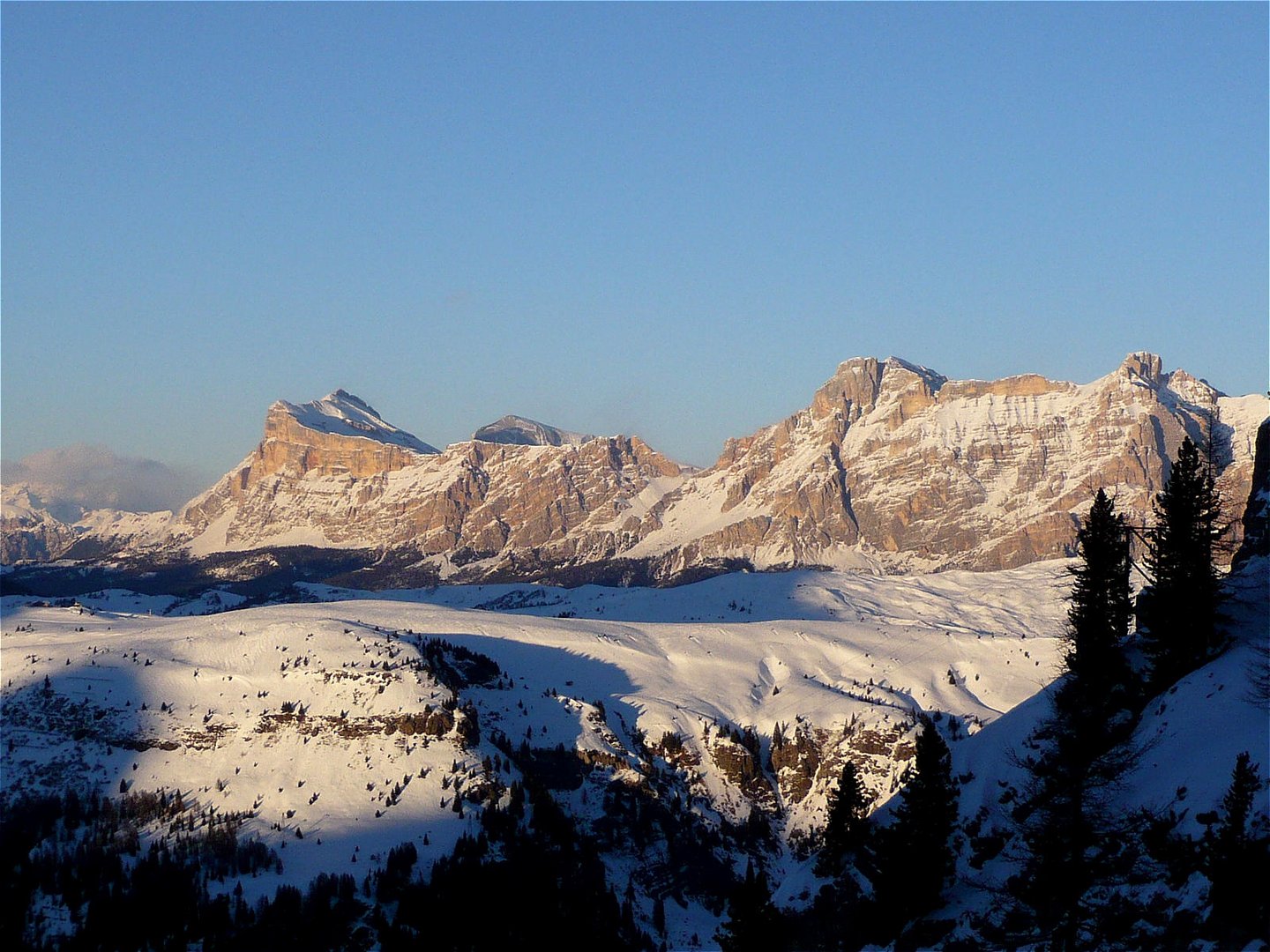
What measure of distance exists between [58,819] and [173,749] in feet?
67.9

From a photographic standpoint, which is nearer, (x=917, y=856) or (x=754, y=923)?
(x=917, y=856)

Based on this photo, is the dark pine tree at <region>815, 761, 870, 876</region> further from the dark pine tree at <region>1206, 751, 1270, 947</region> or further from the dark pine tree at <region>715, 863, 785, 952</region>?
the dark pine tree at <region>1206, 751, 1270, 947</region>

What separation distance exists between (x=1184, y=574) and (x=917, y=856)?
24.1 metres

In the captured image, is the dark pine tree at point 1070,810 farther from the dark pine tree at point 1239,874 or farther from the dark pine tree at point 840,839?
the dark pine tree at point 840,839

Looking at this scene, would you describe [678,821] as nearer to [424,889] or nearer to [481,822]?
A: [481,822]

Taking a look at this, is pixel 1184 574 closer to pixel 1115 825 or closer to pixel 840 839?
pixel 840 839

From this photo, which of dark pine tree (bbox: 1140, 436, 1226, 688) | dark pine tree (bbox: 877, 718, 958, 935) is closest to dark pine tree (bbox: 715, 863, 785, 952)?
dark pine tree (bbox: 877, 718, 958, 935)

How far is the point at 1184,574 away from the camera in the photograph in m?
81.5

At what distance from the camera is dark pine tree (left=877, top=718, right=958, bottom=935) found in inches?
2884

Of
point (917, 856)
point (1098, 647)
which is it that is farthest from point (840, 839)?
point (1098, 647)

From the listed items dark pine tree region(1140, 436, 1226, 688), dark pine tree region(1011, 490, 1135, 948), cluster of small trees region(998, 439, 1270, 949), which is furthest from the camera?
dark pine tree region(1140, 436, 1226, 688)

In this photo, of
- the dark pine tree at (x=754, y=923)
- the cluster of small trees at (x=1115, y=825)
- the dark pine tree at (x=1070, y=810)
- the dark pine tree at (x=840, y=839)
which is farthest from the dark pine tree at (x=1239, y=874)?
the dark pine tree at (x=840, y=839)

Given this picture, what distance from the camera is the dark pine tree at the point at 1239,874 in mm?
47656

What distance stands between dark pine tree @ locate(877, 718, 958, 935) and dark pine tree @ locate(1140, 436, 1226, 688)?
1448 centimetres
